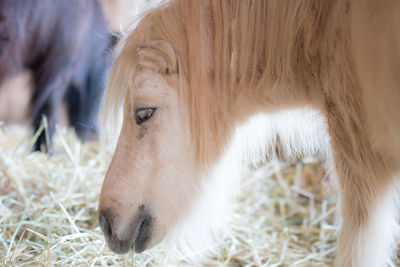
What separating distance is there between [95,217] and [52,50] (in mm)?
967

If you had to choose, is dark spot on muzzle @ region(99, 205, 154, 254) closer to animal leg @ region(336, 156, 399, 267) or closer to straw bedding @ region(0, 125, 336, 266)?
straw bedding @ region(0, 125, 336, 266)

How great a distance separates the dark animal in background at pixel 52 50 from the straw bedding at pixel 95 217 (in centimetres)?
21

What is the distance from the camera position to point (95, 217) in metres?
1.49

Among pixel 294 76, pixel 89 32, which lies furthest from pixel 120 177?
pixel 89 32

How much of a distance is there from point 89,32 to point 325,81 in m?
1.40

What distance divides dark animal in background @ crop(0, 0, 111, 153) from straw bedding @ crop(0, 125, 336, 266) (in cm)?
21

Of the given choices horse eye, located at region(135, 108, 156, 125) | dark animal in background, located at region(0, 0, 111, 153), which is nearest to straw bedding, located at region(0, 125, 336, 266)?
dark animal in background, located at region(0, 0, 111, 153)

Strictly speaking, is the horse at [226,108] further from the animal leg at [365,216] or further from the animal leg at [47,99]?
the animal leg at [47,99]

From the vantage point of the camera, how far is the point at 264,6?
2.98ft

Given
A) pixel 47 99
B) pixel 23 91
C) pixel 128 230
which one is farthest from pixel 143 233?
pixel 23 91

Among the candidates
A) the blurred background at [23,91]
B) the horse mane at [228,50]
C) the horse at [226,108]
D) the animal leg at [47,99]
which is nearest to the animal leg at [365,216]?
the horse at [226,108]

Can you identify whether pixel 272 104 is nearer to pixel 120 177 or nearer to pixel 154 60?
Result: pixel 154 60

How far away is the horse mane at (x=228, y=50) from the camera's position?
0.89 metres

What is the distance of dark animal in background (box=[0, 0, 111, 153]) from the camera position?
1.81m
